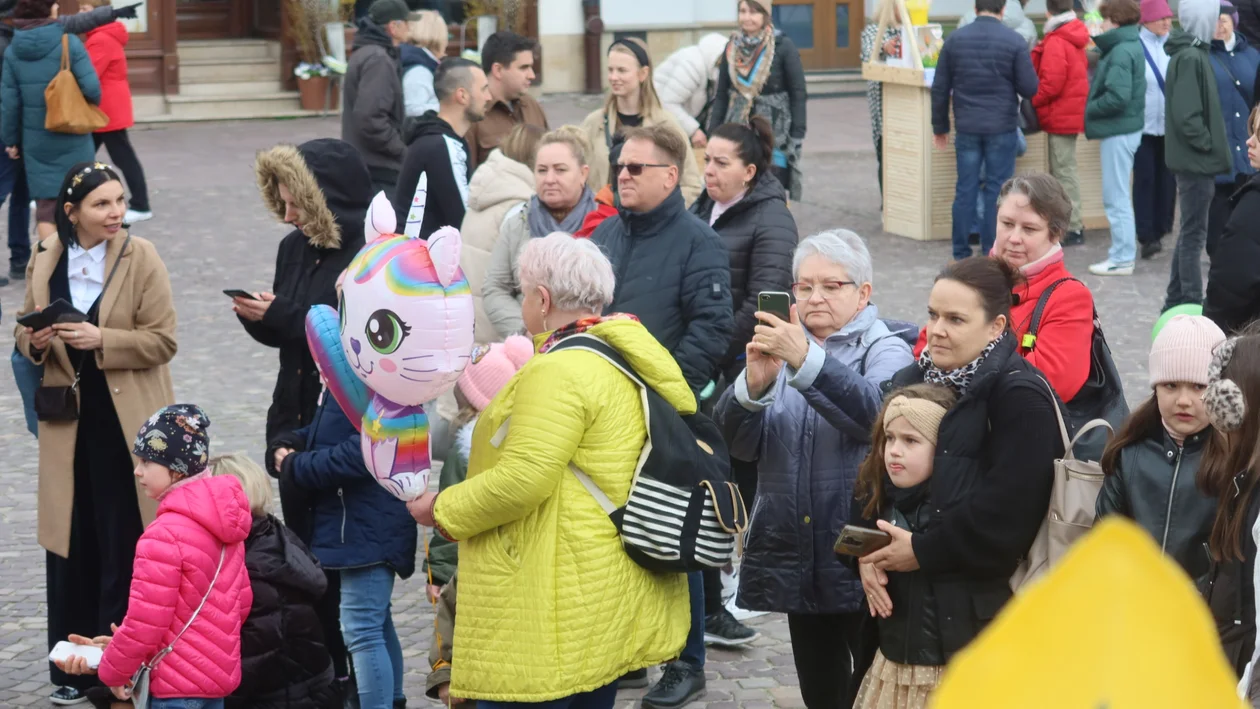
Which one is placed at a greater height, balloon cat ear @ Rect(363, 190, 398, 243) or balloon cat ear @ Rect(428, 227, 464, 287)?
balloon cat ear @ Rect(363, 190, 398, 243)

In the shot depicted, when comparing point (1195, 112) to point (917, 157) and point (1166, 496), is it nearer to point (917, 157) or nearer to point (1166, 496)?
point (917, 157)

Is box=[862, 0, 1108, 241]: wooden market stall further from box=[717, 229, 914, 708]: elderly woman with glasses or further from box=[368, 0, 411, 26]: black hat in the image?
box=[717, 229, 914, 708]: elderly woman with glasses

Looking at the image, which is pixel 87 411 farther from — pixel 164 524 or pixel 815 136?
pixel 815 136

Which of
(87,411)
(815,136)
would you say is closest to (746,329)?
(87,411)

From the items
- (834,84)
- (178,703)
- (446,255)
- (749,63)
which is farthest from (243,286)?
(834,84)

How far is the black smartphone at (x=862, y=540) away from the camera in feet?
12.5

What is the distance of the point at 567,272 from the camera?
4.00 metres

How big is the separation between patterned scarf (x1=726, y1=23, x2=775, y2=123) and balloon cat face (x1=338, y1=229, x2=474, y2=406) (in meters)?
7.60

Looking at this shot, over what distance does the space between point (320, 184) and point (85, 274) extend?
0.83 meters

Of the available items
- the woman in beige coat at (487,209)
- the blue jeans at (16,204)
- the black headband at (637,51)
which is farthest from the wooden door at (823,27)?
the woman in beige coat at (487,209)

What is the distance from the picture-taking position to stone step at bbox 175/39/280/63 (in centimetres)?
2108

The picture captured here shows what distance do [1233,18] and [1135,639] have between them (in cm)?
1085

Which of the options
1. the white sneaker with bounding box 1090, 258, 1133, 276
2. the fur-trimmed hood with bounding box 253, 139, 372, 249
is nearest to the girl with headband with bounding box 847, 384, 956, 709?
the fur-trimmed hood with bounding box 253, 139, 372, 249

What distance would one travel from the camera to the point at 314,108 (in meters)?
20.5
